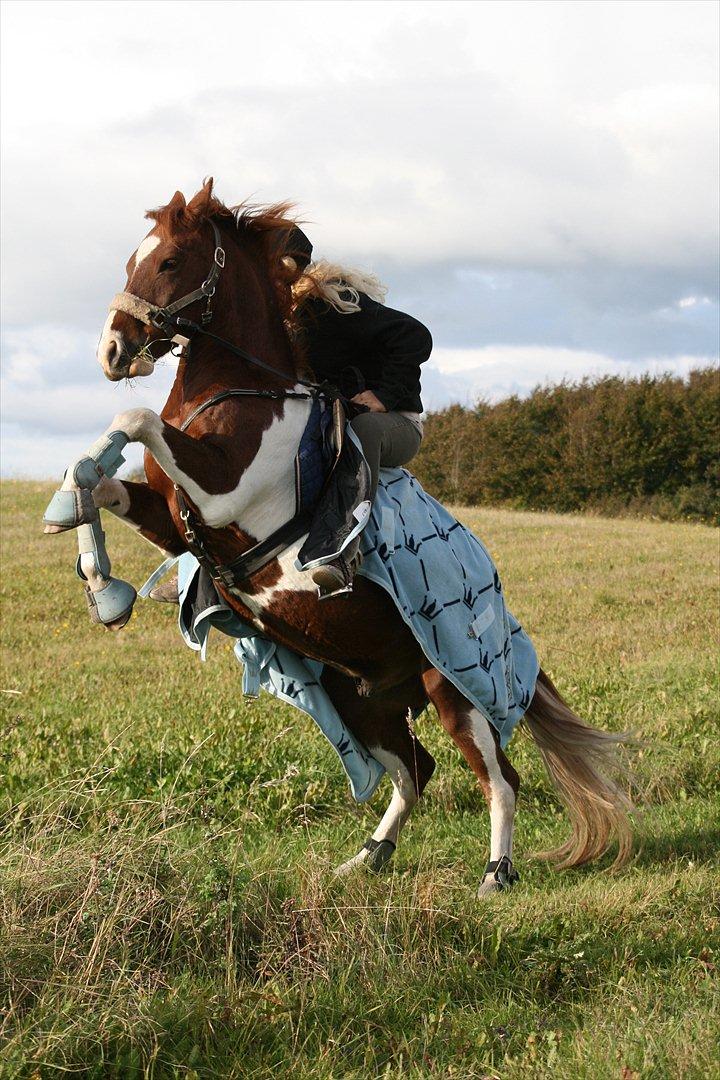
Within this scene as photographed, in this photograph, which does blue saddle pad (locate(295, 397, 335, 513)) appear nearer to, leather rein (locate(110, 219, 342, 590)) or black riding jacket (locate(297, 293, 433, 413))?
leather rein (locate(110, 219, 342, 590))

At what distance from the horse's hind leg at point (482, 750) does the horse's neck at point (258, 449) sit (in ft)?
4.20

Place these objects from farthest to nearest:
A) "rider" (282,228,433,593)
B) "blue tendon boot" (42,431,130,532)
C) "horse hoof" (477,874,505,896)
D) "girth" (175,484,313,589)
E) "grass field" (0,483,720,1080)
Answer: "horse hoof" (477,874,505,896)
"rider" (282,228,433,593)
"girth" (175,484,313,589)
"blue tendon boot" (42,431,130,532)
"grass field" (0,483,720,1080)

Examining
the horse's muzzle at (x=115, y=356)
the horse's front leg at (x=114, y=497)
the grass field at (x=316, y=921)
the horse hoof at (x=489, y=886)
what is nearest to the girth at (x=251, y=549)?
the horse's front leg at (x=114, y=497)

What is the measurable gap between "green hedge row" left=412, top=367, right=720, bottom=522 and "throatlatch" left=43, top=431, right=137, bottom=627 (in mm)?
27176

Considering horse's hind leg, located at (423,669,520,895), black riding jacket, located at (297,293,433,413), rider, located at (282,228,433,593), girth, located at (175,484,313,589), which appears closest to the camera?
girth, located at (175,484,313,589)

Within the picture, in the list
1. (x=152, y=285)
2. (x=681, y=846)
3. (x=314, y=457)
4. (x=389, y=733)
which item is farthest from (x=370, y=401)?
(x=681, y=846)

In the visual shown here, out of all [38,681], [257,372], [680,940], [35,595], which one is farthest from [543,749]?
[35,595]

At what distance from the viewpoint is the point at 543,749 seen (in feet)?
18.9

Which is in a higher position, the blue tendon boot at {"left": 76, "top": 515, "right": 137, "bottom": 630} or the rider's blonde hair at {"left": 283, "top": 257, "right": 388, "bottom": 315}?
the rider's blonde hair at {"left": 283, "top": 257, "right": 388, "bottom": 315}

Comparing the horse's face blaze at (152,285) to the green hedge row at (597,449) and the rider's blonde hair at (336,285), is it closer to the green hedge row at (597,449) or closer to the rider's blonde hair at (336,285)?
the rider's blonde hair at (336,285)

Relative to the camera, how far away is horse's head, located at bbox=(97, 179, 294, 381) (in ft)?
14.0

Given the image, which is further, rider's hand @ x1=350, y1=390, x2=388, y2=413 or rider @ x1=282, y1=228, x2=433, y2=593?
rider's hand @ x1=350, y1=390, x2=388, y2=413

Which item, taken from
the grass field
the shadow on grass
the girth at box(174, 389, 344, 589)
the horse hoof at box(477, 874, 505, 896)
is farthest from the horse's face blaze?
the shadow on grass

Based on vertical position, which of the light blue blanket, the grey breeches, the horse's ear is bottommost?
the light blue blanket
